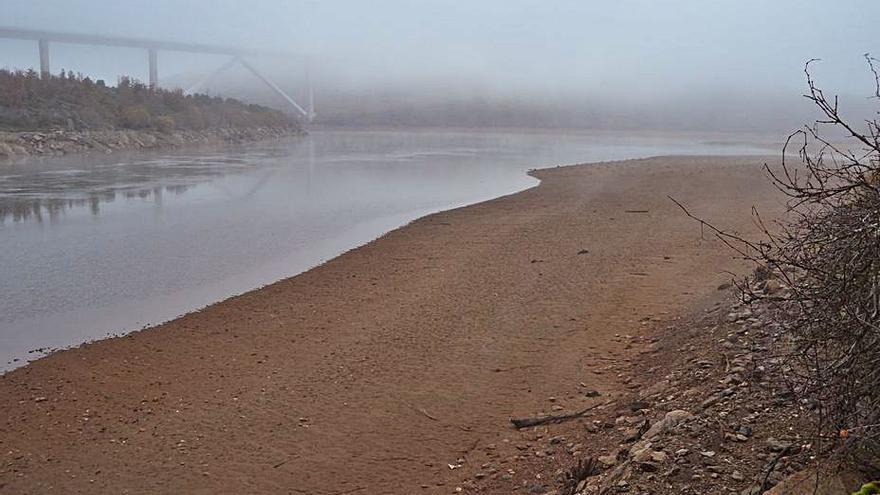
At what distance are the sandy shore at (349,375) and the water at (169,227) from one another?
0.90m

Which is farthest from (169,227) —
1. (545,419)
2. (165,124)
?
(165,124)

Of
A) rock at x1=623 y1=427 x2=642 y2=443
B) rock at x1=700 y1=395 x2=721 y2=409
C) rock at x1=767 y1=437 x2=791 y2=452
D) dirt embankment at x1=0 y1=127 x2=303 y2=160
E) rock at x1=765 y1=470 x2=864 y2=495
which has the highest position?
dirt embankment at x1=0 y1=127 x2=303 y2=160

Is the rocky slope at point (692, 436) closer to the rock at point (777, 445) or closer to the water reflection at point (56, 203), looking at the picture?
the rock at point (777, 445)

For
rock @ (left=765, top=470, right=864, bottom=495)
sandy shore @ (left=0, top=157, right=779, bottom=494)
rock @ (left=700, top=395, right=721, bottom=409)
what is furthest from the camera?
sandy shore @ (left=0, top=157, right=779, bottom=494)

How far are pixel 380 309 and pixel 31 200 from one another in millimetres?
12639

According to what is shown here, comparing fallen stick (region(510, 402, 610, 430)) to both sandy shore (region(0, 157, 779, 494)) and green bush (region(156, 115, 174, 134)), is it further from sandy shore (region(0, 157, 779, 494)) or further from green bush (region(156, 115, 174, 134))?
green bush (region(156, 115, 174, 134))

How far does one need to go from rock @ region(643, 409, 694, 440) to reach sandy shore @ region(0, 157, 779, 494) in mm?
849

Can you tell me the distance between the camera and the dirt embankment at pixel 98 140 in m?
32.6

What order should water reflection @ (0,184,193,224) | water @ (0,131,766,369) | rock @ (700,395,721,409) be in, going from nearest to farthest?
rock @ (700,395,721,409) → water @ (0,131,766,369) → water reflection @ (0,184,193,224)

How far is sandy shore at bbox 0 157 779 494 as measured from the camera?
4273 mm

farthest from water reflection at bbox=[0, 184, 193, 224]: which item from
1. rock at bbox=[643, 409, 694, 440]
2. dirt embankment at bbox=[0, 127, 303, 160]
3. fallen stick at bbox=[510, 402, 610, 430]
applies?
dirt embankment at bbox=[0, 127, 303, 160]

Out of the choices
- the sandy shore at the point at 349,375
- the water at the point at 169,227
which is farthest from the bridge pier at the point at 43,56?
the sandy shore at the point at 349,375

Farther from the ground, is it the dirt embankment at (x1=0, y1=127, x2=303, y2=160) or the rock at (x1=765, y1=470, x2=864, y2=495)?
the dirt embankment at (x1=0, y1=127, x2=303, y2=160)

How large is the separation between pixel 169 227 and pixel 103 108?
115 ft
